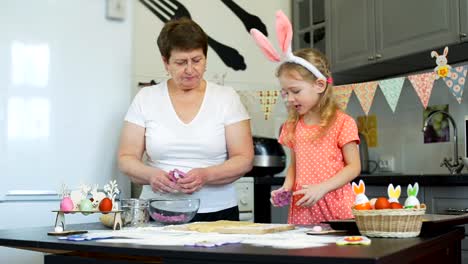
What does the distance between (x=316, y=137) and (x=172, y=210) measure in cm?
54

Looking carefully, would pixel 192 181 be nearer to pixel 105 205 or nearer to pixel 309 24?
pixel 105 205

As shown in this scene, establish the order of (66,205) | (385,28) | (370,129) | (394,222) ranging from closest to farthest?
(394,222) → (66,205) → (385,28) → (370,129)

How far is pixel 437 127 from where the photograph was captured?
3252 mm

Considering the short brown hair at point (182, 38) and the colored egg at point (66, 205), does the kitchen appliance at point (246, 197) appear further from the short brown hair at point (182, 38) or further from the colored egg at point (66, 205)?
the colored egg at point (66, 205)

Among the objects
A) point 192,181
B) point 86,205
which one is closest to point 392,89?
point 192,181

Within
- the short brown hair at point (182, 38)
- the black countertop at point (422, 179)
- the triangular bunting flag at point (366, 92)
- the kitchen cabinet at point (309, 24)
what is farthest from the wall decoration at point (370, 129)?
the short brown hair at point (182, 38)

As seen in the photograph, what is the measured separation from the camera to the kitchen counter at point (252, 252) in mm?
891

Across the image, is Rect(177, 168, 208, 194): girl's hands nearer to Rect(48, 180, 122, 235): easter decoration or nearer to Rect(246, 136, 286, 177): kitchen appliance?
Rect(48, 180, 122, 235): easter decoration

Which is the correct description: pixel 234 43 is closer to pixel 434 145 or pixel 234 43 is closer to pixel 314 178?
pixel 434 145

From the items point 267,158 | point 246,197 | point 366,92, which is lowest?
point 246,197

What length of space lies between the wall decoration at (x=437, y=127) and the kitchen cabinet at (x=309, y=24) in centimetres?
76

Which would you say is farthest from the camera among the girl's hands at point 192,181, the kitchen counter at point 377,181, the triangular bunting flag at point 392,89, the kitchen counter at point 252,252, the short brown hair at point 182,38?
the triangular bunting flag at point 392,89

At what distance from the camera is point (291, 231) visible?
133cm

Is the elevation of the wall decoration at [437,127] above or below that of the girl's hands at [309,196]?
above
